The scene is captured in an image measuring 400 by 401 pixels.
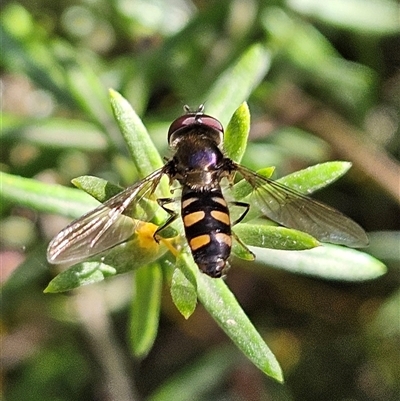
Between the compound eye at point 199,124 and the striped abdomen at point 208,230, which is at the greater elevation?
the compound eye at point 199,124

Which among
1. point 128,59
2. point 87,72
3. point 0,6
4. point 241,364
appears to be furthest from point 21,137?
point 241,364

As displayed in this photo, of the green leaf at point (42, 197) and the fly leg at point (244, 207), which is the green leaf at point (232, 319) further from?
the green leaf at point (42, 197)

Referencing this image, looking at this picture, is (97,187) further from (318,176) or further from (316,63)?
(316,63)

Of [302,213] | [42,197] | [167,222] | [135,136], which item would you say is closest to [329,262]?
[302,213]

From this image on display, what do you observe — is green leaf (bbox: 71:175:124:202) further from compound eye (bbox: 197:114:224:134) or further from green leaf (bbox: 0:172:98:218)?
compound eye (bbox: 197:114:224:134)

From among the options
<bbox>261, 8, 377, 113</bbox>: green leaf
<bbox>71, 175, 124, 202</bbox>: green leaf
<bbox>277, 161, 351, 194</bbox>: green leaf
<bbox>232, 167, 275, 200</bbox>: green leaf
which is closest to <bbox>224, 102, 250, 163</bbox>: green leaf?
<bbox>232, 167, 275, 200</bbox>: green leaf

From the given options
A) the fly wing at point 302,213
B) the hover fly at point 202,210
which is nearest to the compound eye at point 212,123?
the hover fly at point 202,210
